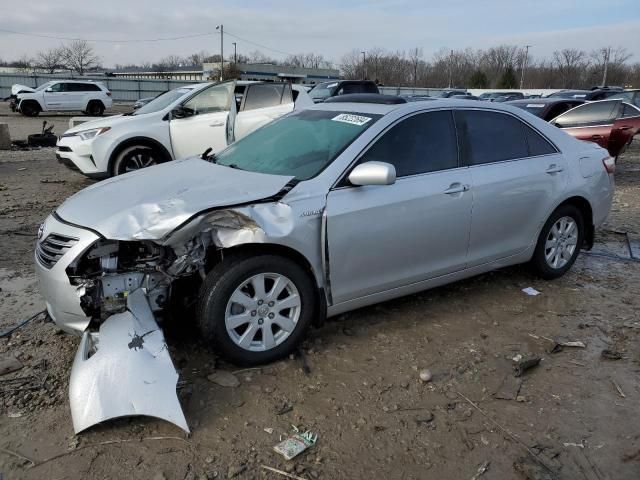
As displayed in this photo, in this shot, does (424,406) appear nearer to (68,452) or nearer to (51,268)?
(68,452)

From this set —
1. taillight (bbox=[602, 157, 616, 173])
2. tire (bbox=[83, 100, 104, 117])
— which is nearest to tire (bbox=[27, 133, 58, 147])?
taillight (bbox=[602, 157, 616, 173])

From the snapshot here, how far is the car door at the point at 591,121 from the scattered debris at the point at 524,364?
28.5 ft

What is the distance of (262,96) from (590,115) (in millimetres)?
7204

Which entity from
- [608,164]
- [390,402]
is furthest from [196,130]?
[390,402]

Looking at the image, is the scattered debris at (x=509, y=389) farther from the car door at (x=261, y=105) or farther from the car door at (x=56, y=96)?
the car door at (x=56, y=96)

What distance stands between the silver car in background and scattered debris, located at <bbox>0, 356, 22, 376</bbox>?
0.44m

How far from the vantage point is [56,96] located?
86.1 feet

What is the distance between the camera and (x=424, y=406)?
9.84ft

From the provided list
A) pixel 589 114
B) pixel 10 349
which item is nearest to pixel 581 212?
pixel 10 349

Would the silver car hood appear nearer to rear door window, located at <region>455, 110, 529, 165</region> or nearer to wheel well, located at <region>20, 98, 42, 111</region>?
rear door window, located at <region>455, 110, 529, 165</region>

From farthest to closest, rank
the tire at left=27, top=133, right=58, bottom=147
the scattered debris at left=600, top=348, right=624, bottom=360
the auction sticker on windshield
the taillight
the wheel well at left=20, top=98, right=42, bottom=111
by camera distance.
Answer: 1. the wheel well at left=20, top=98, right=42, bottom=111
2. the tire at left=27, top=133, right=58, bottom=147
3. the taillight
4. the auction sticker on windshield
5. the scattered debris at left=600, top=348, right=624, bottom=360

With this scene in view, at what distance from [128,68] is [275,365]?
111444 mm

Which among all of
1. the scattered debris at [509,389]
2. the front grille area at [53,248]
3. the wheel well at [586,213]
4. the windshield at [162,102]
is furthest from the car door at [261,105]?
the scattered debris at [509,389]

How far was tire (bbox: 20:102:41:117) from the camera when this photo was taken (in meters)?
25.5
